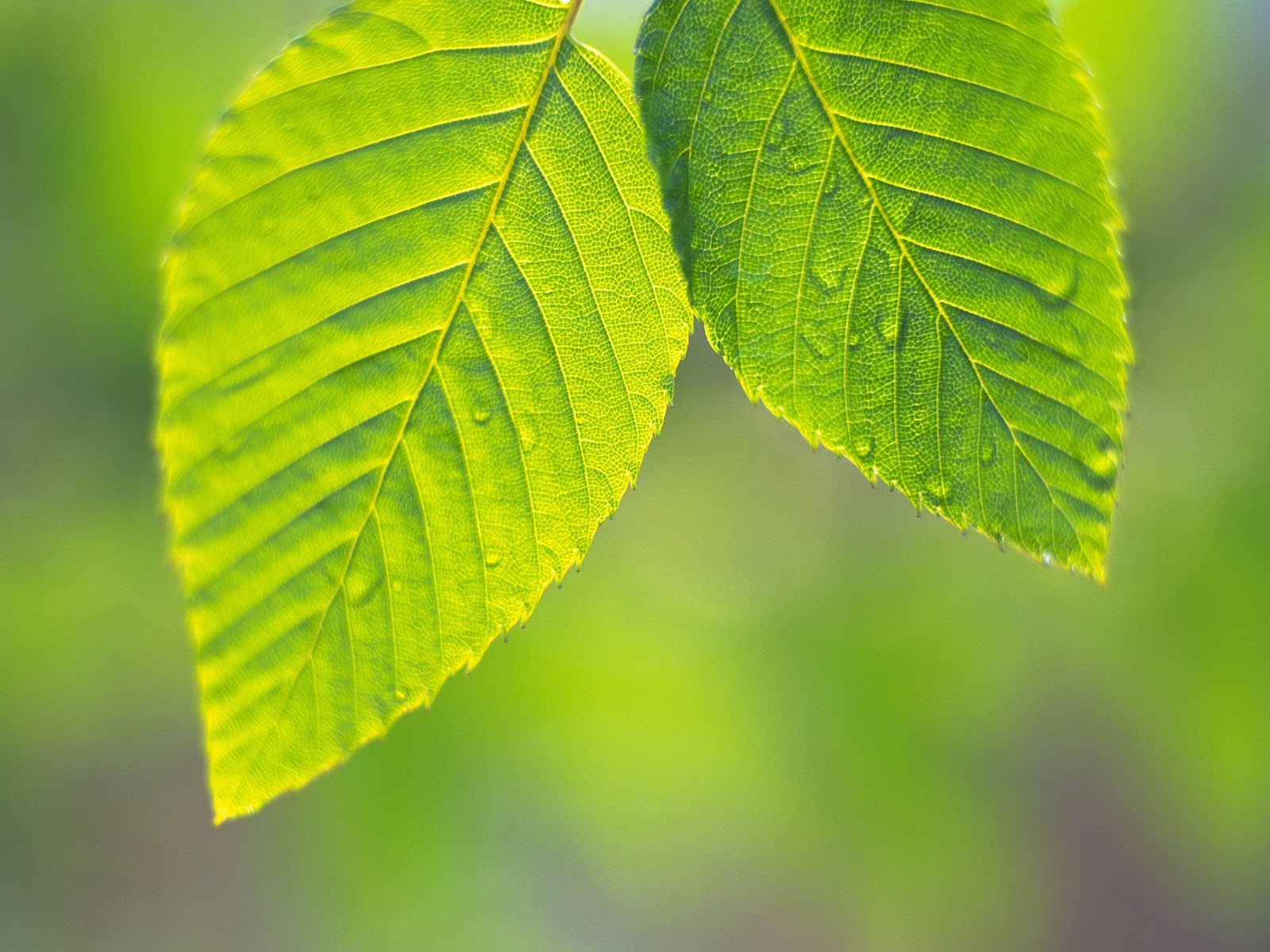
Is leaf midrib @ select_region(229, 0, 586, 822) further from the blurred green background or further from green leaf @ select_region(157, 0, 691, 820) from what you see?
the blurred green background

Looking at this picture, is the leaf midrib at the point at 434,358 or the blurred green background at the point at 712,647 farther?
the blurred green background at the point at 712,647

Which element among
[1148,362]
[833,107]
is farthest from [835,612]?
[833,107]

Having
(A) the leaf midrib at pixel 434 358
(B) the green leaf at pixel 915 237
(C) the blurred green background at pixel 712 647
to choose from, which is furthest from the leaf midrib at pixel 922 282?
(C) the blurred green background at pixel 712 647

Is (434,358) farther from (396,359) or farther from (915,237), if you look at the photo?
(915,237)

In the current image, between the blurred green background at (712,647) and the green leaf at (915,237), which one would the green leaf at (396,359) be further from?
the blurred green background at (712,647)

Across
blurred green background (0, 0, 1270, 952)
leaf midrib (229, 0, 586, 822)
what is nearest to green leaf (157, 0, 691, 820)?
leaf midrib (229, 0, 586, 822)

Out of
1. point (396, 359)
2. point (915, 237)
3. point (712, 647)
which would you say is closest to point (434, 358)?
point (396, 359)

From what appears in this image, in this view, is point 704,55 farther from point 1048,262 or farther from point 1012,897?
point 1012,897
